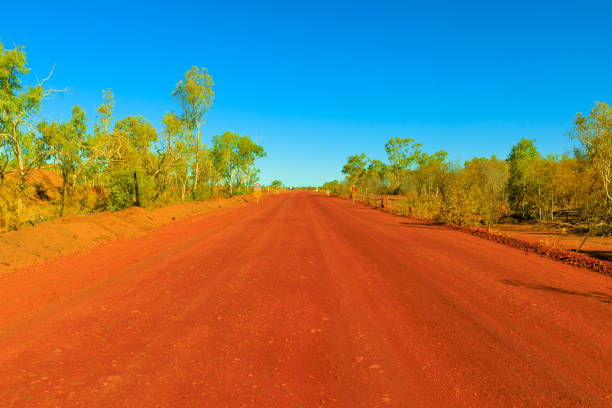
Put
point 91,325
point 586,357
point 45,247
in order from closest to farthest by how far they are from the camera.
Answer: point 586,357 → point 91,325 → point 45,247

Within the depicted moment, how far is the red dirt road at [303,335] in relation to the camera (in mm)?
2562

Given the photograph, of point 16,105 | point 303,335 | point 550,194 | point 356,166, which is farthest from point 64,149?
point 356,166

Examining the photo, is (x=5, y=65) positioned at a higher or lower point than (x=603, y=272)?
higher

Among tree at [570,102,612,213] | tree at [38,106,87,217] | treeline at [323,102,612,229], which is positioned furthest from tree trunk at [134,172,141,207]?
tree at [570,102,612,213]

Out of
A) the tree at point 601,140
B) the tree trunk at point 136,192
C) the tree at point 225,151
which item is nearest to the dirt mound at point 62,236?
the tree trunk at point 136,192

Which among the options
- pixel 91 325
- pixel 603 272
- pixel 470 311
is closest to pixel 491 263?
pixel 603 272

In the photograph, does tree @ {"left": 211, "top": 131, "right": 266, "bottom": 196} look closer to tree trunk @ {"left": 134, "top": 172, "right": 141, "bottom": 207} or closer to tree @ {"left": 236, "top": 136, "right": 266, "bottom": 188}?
tree @ {"left": 236, "top": 136, "right": 266, "bottom": 188}

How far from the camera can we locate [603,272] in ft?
22.0

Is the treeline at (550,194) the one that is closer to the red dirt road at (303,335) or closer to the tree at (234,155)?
the red dirt road at (303,335)

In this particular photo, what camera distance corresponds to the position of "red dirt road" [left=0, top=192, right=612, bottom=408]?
256 centimetres

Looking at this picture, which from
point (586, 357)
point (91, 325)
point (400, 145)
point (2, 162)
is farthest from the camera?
point (400, 145)

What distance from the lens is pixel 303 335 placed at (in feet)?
11.8

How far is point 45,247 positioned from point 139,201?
948 centimetres

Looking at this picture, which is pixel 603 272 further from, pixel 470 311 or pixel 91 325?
pixel 91 325
